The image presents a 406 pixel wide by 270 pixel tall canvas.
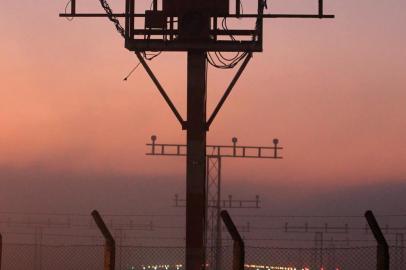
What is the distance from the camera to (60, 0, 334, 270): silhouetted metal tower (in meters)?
22.0

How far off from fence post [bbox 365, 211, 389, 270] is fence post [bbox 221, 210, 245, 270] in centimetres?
183

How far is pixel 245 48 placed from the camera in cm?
2198

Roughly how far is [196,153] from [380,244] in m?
8.89

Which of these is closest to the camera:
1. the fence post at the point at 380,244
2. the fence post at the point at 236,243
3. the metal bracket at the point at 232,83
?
the fence post at the point at 380,244

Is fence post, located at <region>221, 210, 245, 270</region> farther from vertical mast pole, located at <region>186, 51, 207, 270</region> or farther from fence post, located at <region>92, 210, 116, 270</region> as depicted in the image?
vertical mast pole, located at <region>186, 51, 207, 270</region>

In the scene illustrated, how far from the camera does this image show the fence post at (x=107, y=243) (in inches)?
614

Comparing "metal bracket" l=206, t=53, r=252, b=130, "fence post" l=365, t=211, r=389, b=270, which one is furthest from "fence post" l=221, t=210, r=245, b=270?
"metal bracket" l=206, t=53, r=252, b=130

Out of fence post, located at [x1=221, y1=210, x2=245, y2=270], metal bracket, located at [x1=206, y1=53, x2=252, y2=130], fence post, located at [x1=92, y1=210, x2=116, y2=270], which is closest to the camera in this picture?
fence post, located at [x1=221, y1=210, x2=245, y2=270]

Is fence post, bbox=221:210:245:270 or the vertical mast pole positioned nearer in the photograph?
fence post, bbox=221:210:245:270

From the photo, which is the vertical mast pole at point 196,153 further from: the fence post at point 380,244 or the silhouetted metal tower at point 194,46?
the fence post at point 380,244

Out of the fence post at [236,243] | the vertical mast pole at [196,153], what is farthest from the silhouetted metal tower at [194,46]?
the fence post at [236,243]

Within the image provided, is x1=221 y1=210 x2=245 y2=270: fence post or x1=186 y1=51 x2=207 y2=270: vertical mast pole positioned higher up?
x1=186 y1=51 x2=207 y2=270: vertical mast pole

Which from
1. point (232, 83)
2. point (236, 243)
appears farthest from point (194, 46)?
point (236, 243)

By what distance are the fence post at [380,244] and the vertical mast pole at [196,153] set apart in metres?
8.52
